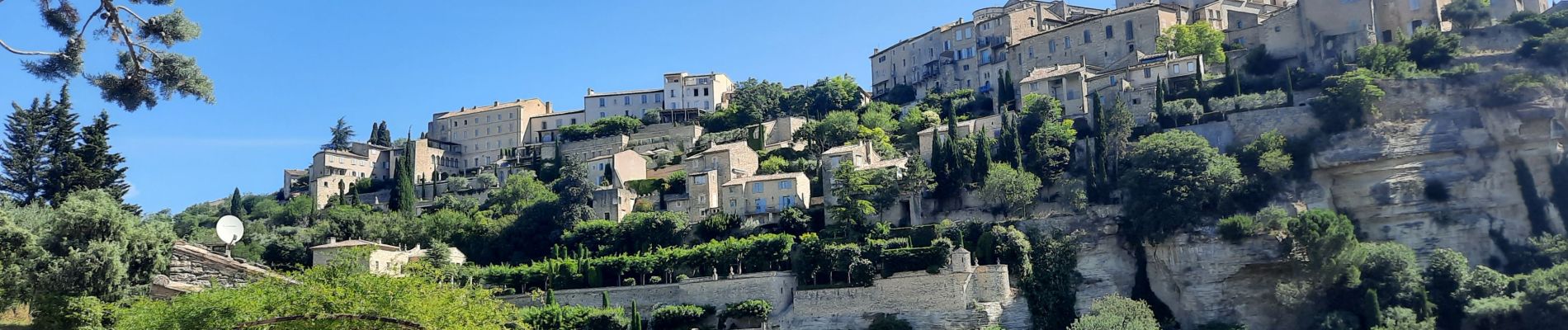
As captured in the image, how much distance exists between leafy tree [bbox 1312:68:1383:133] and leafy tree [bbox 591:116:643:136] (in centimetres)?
4420

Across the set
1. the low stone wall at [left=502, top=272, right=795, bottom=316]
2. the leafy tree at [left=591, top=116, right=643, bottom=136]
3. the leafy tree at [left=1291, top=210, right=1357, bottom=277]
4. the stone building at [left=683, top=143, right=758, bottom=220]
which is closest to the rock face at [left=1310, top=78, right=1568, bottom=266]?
the leafy tree at [left=1291, top=210, right=1357, bottom=277]

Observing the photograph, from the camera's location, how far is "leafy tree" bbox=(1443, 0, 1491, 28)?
221 ft

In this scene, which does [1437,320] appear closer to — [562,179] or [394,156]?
[562,179]

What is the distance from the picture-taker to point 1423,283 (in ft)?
173

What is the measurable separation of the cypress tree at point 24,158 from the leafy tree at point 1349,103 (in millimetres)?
49561

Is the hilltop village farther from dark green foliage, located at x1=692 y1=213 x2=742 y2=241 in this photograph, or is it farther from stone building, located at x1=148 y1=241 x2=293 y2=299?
stone building, located at x1=148 y1=241 x2=293 y2=299

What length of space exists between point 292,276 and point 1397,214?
45036 mm

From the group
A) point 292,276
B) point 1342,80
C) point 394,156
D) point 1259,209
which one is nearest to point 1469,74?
point 1342,80

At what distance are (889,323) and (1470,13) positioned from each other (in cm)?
3393

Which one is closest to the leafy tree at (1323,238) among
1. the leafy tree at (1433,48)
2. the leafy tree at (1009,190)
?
the leafy tree at (1009,190)

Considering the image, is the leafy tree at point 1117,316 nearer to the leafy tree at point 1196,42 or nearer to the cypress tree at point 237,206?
the leafy tree at point 1196,42

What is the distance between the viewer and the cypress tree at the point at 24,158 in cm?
4372

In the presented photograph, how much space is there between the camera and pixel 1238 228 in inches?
2179

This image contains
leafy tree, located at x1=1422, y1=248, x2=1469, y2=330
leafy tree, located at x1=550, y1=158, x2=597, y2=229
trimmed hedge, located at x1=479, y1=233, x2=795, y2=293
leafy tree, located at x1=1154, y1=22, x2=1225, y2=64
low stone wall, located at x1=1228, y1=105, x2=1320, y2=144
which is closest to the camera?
leafy tree, located at x1=1422, y1=248, x2=1469, y2=330
